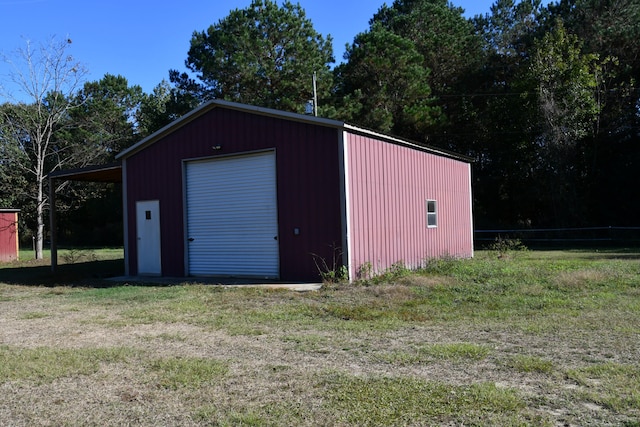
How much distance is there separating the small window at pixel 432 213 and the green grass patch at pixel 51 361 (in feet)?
33.9

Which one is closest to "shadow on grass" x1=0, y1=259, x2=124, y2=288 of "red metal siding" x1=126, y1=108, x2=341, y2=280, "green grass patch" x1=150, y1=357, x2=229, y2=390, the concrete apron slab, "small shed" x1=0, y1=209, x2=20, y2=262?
the concrete apron slab

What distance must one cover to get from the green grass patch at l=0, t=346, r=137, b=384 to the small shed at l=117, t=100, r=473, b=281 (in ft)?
19.8

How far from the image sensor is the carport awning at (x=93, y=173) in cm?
1475

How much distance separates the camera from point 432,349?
5.72 meters

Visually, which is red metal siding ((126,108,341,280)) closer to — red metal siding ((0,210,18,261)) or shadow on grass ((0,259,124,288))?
shadow on grass ((0,259,124,288))

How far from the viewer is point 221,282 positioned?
1210 cm

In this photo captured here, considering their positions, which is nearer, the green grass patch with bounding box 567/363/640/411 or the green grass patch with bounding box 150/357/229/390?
the green grass patch with bounding box 567/363/640/411

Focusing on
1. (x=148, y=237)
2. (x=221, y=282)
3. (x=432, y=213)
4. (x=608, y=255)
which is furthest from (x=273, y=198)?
(x=608, y=255)

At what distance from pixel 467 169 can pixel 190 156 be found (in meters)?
9.66

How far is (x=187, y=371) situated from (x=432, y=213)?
11.0m

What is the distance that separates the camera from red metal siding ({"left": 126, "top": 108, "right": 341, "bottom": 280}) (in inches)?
447

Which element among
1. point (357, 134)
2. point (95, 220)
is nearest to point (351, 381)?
point (357, 134)

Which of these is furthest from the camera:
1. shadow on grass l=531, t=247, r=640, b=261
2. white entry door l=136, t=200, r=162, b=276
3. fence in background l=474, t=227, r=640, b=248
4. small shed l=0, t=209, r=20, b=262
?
fence in background l=474, t=227, r=640, b=248

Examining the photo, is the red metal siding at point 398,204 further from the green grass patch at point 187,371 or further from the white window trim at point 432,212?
the green grass patch at point 187,371
